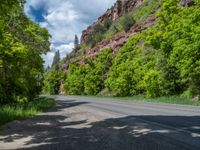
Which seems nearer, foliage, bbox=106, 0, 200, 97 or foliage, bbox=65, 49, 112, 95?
foliage, bbox=106, 0, 200, 97

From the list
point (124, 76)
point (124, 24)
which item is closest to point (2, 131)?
point (124, 76)

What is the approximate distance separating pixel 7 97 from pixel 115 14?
112151mm

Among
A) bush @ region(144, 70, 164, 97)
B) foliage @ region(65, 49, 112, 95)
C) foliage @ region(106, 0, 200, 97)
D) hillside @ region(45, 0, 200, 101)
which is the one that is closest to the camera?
foliage @ region(106, 0, 200, 97)

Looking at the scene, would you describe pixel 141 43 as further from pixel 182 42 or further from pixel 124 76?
pixel 182 42

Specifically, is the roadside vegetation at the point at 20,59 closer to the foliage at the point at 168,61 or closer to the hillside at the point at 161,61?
the foliage at the point at 168,61

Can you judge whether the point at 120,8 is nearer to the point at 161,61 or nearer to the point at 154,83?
the point at 154,83

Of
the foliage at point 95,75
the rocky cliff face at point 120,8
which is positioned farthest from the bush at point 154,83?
the rocky cliff face at point 120,8

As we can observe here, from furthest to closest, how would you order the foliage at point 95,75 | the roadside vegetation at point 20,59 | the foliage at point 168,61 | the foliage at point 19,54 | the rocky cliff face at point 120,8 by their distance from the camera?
the rocky cliff face at point 120,8 → the foliage at point 95,75 → the foliage at point 168,61 → the foliage at point 19,54 → the roadside vegetation at point 20,59

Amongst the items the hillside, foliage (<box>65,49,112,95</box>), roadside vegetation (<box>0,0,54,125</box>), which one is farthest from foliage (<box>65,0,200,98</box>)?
roadside vegetation (<box>0,0,54,125</box>)

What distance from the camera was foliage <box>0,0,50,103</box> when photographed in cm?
2478

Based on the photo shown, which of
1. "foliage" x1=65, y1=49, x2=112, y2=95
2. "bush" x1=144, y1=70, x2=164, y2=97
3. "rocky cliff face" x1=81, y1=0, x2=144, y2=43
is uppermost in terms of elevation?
"rocky cliff face" x1=81, y1=0, x2=144, y2=43

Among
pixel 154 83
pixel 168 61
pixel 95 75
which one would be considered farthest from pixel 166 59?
pixel 95 75

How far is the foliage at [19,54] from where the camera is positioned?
2478cm

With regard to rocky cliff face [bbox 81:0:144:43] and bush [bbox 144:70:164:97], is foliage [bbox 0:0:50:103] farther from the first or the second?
rocky cliff face [bbox 81:0:144:43]
